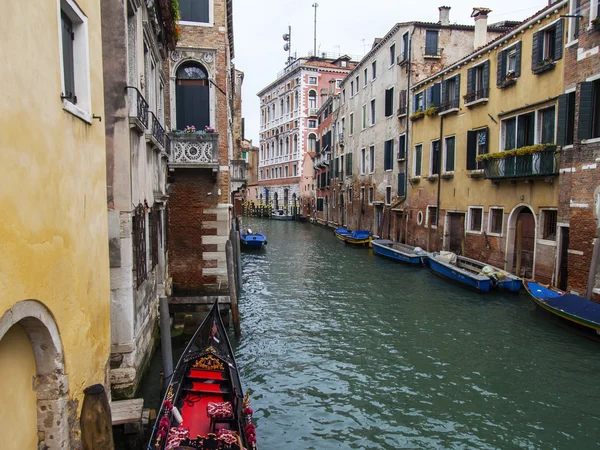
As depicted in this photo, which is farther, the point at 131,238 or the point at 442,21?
the point at 442,21

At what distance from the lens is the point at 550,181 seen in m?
10.9

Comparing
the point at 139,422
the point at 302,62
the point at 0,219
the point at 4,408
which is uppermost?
the point at 302,62

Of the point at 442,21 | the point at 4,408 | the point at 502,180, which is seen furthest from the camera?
the point at 442,21

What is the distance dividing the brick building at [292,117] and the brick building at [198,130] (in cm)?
2876

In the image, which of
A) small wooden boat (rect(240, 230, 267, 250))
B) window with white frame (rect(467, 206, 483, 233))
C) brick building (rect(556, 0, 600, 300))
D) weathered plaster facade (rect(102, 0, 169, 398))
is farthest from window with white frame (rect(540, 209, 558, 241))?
small wooden boat (rect(240, 230, 267, 250))

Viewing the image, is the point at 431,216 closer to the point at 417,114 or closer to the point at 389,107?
the point at 417,114

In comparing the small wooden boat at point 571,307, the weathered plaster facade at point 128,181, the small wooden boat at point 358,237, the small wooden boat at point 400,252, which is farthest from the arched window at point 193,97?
the small wooden boat at point 358,237

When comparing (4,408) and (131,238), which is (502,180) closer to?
(131,238)

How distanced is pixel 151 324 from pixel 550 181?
9274 millimetres

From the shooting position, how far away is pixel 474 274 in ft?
40.6

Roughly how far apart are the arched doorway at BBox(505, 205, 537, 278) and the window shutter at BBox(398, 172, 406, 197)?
23.4 ft

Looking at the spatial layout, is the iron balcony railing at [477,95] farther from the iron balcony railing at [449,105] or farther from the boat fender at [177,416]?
the boat fender at [177,416]

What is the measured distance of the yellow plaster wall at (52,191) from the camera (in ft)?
8.04

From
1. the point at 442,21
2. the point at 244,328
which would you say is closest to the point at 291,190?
the point at 442,21
